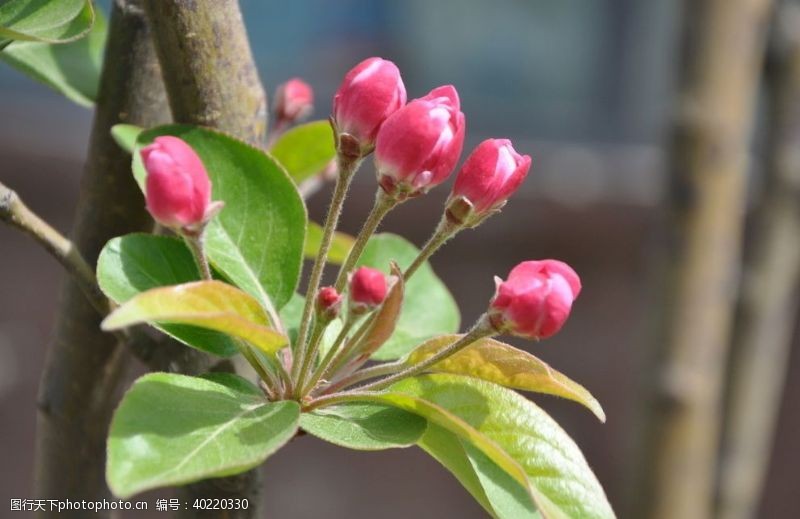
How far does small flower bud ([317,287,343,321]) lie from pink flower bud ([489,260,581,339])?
85mm

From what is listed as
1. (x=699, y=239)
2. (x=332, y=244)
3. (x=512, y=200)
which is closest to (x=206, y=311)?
(x=332, y=244)

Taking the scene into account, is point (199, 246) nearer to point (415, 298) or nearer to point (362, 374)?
point (362, 374)

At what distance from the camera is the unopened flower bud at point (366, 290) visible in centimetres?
60

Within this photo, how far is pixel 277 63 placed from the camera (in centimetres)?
311

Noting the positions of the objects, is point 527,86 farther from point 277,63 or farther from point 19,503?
point 19,503

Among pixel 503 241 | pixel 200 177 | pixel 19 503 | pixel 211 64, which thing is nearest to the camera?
pixel 200 177

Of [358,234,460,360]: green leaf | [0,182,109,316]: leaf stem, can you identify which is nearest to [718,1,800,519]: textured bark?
A: [358,234,460,360]: green leaf

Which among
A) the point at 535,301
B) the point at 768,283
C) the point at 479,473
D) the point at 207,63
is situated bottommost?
the point at 768,283

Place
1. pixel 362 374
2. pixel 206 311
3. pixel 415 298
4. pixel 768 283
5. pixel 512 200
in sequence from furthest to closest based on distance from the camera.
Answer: pixel 512 200 → pixel 768 283 → pixel 415 298 → pixel 362 374 → pixel 206 311

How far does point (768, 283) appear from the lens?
165 cm

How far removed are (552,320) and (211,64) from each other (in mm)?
271

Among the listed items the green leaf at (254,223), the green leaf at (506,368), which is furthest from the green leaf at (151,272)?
the green leaf at (506,368)

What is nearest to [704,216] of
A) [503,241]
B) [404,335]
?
[404,335]

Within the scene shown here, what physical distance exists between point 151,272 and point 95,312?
15cm
